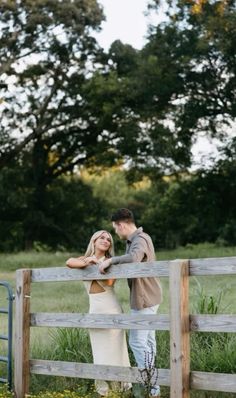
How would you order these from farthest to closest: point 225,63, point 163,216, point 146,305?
point 163,216 < point 225,63 < point 146,305

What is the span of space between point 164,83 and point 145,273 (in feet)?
81.4

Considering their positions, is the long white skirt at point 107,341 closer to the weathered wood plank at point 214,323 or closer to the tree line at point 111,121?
the weathered wood plank at point 214,323

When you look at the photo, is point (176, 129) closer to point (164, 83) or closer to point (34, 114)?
point (164, 83)

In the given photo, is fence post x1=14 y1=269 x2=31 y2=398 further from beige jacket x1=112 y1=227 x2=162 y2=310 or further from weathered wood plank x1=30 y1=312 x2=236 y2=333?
beige jacket x1=112 y1=227 x2=162 y2=310

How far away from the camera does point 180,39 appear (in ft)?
106

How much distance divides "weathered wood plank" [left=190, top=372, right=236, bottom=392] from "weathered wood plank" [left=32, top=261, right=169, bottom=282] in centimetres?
95

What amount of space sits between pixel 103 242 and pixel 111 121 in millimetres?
26996

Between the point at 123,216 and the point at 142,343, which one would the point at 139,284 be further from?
the point at 123,216

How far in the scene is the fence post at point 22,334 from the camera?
885 cm

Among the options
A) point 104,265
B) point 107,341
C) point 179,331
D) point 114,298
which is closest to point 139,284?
point 104,265

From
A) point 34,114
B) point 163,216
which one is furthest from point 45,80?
point 163,216

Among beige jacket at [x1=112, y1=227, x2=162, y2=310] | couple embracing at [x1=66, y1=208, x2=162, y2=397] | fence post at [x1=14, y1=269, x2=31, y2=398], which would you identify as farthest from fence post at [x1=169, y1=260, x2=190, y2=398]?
fence post at [x1=14, y1=269, x2=31, y2=398]

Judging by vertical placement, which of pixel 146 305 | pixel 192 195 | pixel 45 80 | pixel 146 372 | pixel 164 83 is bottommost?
pixel 146 372

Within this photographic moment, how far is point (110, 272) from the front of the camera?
7922 millimetres
